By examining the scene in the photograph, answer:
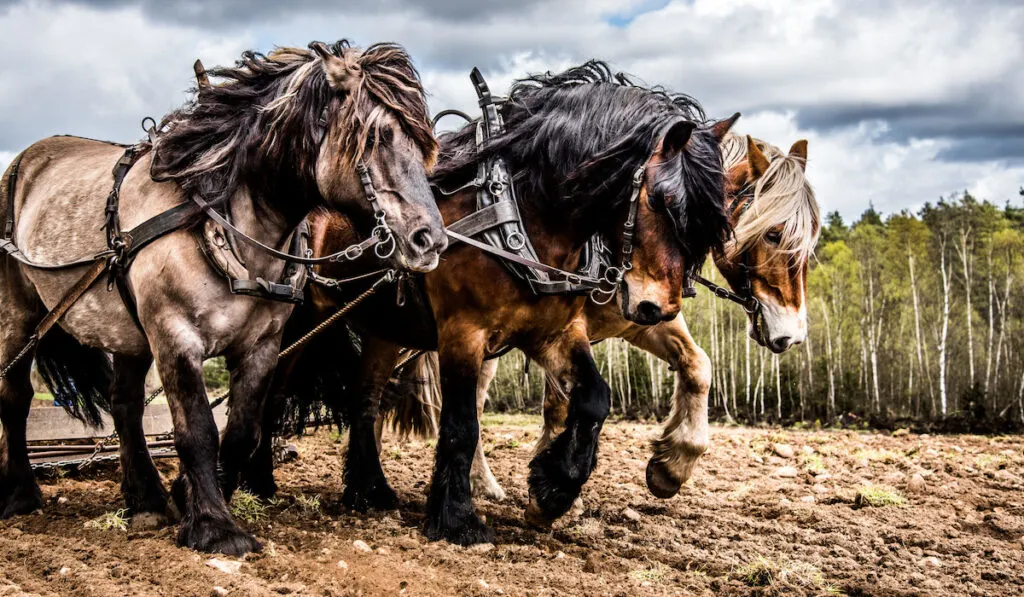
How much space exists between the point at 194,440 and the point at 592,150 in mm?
2360

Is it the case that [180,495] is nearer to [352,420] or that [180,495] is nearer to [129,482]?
[129,482]

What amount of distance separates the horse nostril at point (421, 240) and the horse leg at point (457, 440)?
1.08m

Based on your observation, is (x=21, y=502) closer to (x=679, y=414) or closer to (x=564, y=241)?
(x=564, y=241)

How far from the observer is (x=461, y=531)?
14.7 feet

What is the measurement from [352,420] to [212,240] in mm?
2248

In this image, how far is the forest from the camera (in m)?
19.5

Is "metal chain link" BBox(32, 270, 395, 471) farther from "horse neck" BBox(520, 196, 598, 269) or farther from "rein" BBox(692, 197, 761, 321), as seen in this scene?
"rein" BBox(692, 197, 761, 321)

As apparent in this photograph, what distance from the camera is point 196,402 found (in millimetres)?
3871

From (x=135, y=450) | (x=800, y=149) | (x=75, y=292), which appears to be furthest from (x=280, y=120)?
(x=800, y=149)

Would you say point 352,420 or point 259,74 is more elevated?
point 259,74

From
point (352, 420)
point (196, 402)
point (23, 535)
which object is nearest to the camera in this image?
point (196, 402)

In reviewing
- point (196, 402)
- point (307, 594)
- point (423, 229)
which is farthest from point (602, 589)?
point (196, 402)

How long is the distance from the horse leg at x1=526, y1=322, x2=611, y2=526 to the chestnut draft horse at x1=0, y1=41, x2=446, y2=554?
57.6 inches

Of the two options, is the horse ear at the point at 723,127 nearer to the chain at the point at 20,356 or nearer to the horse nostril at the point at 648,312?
the horse nostril at the point at 648,312
